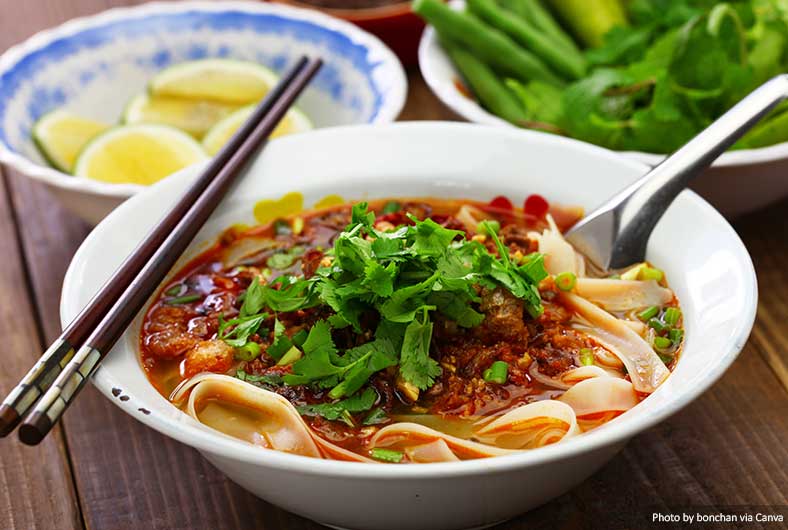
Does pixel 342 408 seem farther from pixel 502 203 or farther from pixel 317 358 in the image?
pixel 502 203

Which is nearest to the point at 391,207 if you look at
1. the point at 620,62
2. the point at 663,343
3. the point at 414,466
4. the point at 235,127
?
the point at 663,343

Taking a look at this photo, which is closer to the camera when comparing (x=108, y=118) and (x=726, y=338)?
(x=726, y=338)

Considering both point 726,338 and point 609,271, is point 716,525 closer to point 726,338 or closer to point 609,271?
point 726,338

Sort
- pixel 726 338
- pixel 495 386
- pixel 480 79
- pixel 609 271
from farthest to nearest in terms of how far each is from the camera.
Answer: pixel 480 79
pixel 609 271
pixel 495 386
pixel 726 338

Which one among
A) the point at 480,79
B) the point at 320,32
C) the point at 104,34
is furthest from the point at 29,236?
the point at 480,79

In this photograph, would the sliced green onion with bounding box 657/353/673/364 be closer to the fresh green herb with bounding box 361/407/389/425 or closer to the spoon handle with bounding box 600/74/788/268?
the spoon handle with bounding box 600/74/788/268

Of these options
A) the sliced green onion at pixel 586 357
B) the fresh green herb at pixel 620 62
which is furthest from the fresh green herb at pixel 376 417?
the fresh green herb at pixel 620 62
